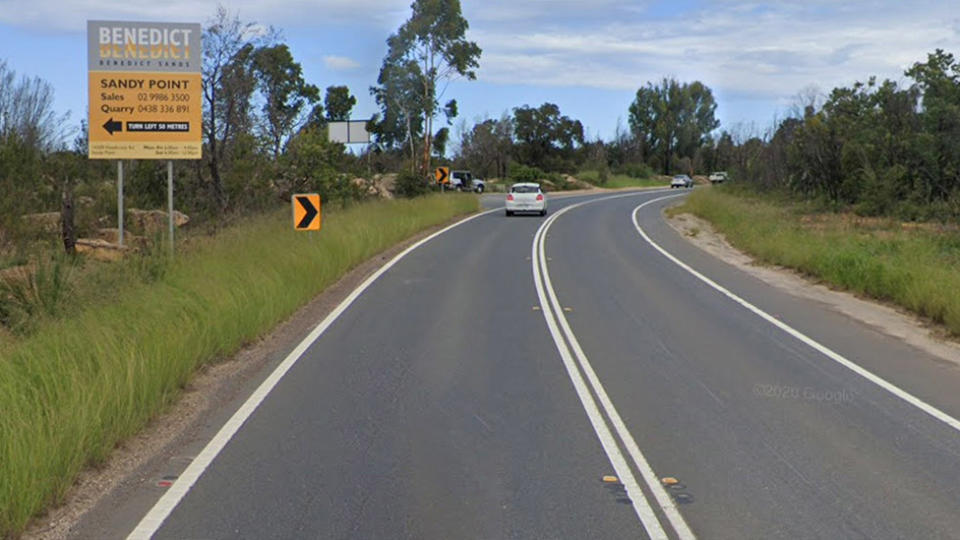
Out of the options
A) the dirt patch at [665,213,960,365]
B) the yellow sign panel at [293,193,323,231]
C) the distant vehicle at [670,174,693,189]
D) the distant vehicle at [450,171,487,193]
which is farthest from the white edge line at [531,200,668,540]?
Result: the distant vehicle at [670,174,693,189]

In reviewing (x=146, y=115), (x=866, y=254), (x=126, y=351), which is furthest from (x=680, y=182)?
(x=126, y=351)

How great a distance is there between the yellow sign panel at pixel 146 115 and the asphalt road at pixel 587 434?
19.5 ft

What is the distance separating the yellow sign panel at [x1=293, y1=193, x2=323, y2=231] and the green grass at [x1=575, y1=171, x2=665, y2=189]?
246ft

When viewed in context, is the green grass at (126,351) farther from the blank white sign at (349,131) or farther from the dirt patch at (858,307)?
the blank white sign at (349,131)

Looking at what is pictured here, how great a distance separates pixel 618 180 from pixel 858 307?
82.3 metres

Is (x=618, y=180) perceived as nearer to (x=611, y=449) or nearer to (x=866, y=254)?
(x=866, y=254)

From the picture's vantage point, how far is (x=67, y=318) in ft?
35.4

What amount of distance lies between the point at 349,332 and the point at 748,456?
6.57 m

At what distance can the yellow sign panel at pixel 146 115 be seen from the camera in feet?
58.3

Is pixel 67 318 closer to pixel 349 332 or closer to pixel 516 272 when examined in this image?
pixel 349 332

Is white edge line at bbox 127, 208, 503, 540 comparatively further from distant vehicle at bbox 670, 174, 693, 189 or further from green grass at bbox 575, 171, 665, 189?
green grass at bbox 575, 171, 665, 189

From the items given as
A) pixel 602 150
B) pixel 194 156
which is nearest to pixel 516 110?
pixel 602 150

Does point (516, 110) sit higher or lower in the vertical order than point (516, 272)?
higher

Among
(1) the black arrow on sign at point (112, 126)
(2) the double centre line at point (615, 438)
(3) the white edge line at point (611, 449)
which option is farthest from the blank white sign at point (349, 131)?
(3) the white edge line at point (611, 449)
